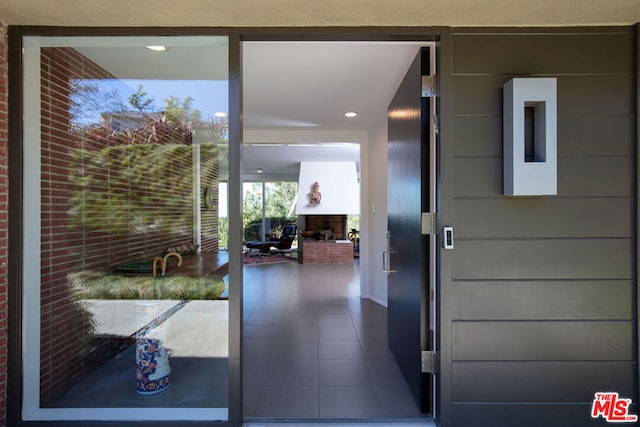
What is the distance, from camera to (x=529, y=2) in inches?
59.9

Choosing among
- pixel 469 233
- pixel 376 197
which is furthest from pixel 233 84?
pixel 376 197

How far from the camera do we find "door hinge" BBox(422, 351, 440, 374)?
5.81 feet

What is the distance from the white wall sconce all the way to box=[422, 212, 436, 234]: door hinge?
1.29ft

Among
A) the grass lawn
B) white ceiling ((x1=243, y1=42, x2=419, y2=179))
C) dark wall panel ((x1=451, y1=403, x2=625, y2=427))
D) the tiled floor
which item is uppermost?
white ceiling ((x1=243, y1=42, x2=419, y2=179))

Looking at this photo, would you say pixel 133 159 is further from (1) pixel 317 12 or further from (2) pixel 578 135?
(2) pixel 578 135

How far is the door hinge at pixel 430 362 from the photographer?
1.77m

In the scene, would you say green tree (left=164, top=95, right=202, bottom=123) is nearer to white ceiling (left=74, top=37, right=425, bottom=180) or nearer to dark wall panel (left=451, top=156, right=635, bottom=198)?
white ceiling (left=74, top=37, right=425, bottom=180)

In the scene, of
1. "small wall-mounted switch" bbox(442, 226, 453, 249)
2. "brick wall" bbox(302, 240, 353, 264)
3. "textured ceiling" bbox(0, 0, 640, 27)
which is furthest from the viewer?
"brick wall" bbox(302, 240, 353, 264)

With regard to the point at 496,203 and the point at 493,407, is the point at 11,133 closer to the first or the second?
the point at 496,203

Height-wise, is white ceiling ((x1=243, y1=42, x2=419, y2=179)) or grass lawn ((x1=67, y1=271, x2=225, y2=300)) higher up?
white ceiling ((x1=243, y1=42, x2=419, y2=179))

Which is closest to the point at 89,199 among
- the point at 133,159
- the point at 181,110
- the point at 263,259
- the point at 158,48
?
the point at 133,159

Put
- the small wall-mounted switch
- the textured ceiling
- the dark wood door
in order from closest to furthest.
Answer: the textured ceiling, the small wall-mounted switch, the dark wood door

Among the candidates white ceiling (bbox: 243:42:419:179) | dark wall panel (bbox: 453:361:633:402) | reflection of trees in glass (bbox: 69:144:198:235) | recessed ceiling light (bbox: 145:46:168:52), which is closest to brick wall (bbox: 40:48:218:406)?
reflection of trees in glass (bbox: 69:144:198:235)

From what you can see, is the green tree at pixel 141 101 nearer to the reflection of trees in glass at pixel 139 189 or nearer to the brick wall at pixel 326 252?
the reflection of trees in glass at pixel 139 189
